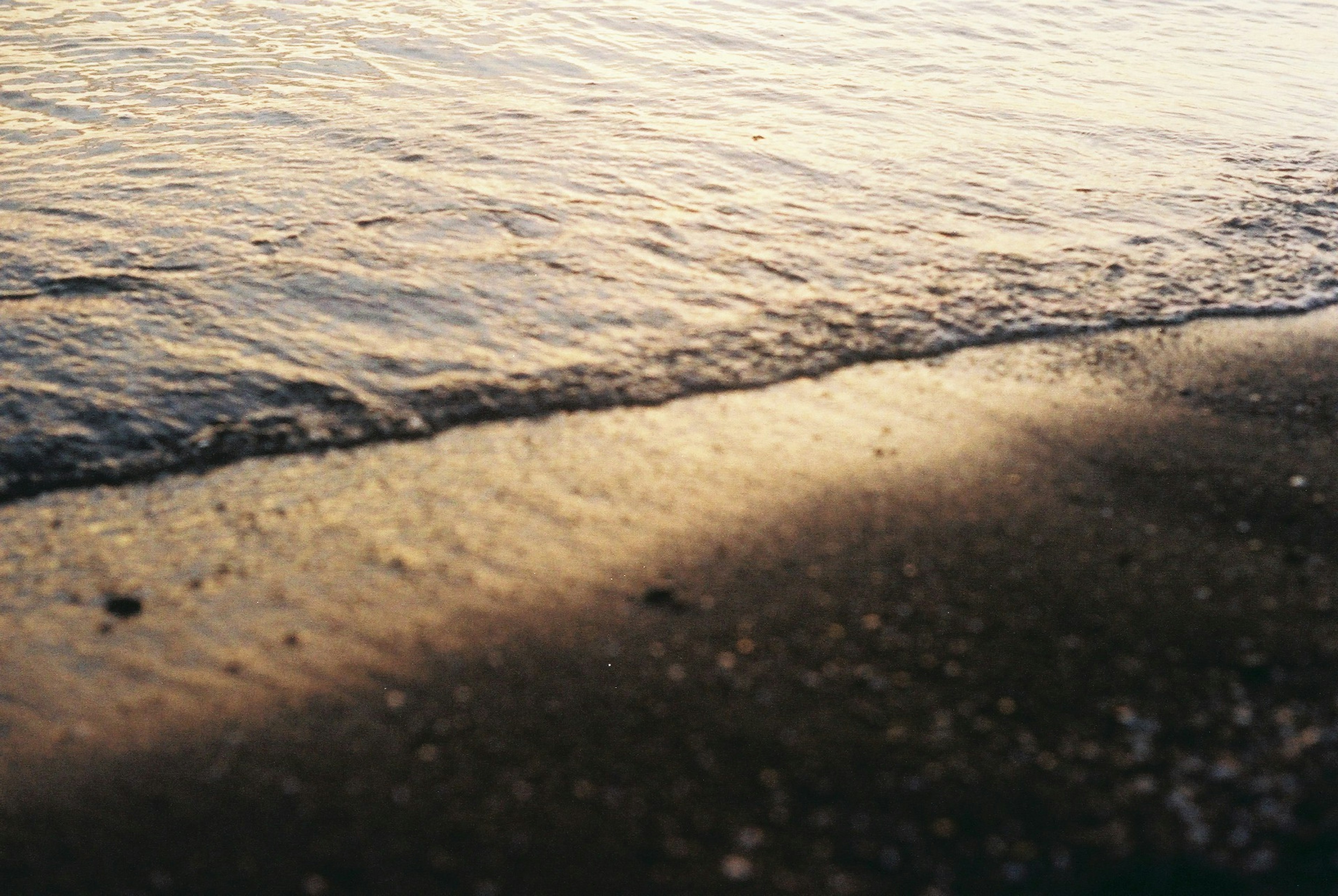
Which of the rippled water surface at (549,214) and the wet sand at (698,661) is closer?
the wet sand at (698,661)

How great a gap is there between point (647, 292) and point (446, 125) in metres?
1.90

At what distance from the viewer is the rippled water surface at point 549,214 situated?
2775 mm

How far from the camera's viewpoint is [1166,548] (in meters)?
2.15

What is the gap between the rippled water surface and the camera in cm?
278

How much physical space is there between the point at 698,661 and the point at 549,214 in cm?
224

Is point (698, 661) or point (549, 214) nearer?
point (698, 661)

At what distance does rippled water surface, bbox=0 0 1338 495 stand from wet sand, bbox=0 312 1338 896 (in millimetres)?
343

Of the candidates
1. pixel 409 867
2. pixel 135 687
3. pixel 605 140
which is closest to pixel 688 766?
pixel 409 867

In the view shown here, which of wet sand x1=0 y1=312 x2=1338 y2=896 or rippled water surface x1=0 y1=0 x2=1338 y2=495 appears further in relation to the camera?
rippled water surface x1=0 y1=0 x2=1338 y2=495

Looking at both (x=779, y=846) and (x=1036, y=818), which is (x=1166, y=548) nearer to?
(x=1036, y=818)

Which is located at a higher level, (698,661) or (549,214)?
(549,214)

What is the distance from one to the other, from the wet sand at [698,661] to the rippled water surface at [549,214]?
343 millimetres

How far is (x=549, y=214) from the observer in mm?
3766

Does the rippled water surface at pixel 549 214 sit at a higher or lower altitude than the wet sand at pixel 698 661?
higher
